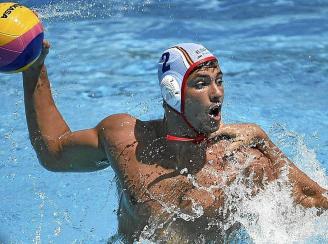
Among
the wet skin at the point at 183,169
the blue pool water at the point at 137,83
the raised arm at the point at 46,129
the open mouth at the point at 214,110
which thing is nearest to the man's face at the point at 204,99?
the open mouth at the point at 214,110

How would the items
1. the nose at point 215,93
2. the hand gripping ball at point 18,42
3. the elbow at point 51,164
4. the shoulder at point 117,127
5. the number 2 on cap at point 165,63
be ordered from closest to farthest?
the nose at point 215,93
the number 2 on cap at point 165,63
the shoulder at point 117,127
the hand gripping ball at point 18,42
the elbow at point 51,164

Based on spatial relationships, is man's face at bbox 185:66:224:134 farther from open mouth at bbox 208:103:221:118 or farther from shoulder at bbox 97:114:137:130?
shoulder at bbox 97:114:137:130

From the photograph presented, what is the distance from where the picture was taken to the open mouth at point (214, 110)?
2980 millimetres

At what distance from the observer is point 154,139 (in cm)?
327

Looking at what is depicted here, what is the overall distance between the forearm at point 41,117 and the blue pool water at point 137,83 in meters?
0.75

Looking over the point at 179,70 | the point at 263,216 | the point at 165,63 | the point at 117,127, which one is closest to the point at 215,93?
the point at 179,70

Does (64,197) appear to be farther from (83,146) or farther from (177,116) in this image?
(177,116)

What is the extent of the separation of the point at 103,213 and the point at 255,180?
1958mm

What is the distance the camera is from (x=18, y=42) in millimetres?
3404

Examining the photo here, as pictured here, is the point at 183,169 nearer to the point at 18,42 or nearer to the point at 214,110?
the point at 214,110

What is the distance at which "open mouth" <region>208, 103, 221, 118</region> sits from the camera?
2980 mm

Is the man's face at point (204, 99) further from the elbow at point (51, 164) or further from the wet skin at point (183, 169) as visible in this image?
the elbow at point (51, 164)

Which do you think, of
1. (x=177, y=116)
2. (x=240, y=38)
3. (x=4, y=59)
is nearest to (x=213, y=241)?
(x=177, y=116)

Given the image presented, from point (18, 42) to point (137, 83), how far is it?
351 centimetres
